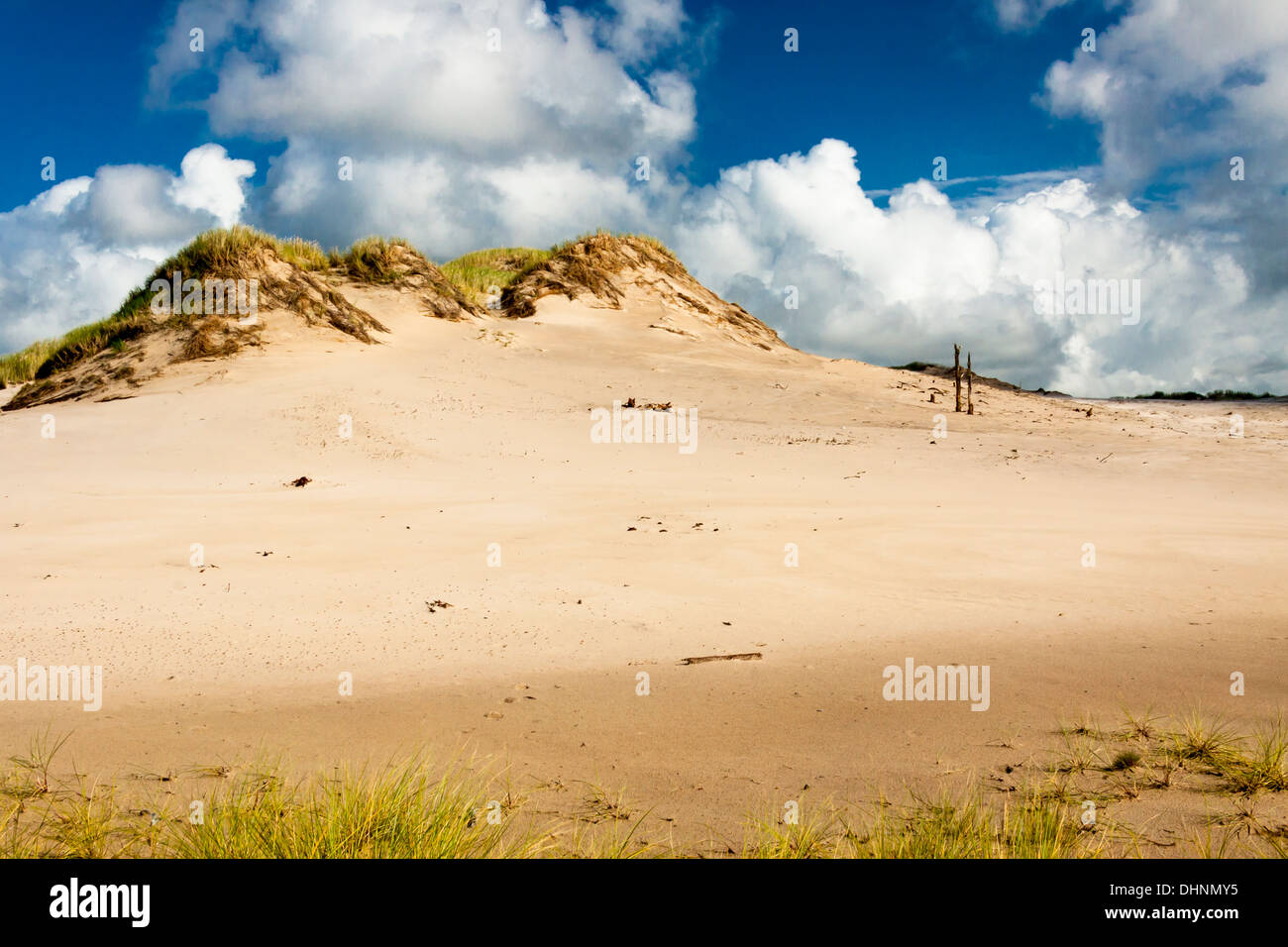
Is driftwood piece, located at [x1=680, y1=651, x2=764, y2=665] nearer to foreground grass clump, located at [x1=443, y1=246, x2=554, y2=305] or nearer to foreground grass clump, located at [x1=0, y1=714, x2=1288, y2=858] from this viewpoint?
foreground grass clump, located at [x1=0, y1=714, x2=1288, y2=858]

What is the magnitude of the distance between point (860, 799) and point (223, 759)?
2.51m

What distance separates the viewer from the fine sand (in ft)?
11.1

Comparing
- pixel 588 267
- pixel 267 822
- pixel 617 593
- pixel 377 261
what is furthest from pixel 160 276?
pixel 267 822

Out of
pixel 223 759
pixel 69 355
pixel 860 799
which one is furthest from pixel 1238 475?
pixel 69 355

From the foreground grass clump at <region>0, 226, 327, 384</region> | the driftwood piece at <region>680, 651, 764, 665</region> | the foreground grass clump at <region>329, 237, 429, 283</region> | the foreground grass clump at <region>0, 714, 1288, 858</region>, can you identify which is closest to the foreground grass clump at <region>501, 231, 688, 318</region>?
the foreground grass clump at <region>329, 237, 429, 283</region>

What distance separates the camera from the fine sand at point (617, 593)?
11.1 ft

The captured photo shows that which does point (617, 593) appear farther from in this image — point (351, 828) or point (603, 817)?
point (351, 828)

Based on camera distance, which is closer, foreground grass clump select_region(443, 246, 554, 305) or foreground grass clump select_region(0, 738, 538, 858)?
foreground grass clump select_region(0, 738, 538, 858)

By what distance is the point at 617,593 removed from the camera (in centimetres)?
557

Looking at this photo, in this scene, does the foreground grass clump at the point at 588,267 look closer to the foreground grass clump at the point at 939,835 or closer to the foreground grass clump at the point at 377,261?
the foreground grass clump at the point at 377,261

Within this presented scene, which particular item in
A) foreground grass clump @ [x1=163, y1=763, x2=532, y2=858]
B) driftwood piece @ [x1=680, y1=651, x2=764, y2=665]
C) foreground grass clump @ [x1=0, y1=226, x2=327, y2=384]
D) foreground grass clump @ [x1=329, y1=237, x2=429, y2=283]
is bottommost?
→ foreground grass clump @ [x1=163, y1=763, x2=532, y2=858]

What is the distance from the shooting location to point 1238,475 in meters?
10.8
